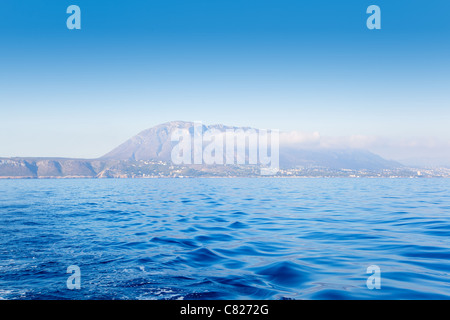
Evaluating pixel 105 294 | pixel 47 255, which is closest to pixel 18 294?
pixel 105 294

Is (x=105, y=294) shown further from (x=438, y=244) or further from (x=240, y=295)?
(x=438, y=244)

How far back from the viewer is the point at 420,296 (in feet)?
28.7

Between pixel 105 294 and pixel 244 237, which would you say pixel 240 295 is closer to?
pixel 105 294

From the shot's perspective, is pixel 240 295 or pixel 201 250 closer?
pixel 240 295

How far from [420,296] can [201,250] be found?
919 centimetres

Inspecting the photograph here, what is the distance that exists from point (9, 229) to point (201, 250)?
14297 millimetres

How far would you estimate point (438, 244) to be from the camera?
594 inches

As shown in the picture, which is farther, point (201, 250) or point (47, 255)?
point (201, 250)

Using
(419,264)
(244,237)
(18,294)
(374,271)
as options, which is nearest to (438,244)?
(419,264)
